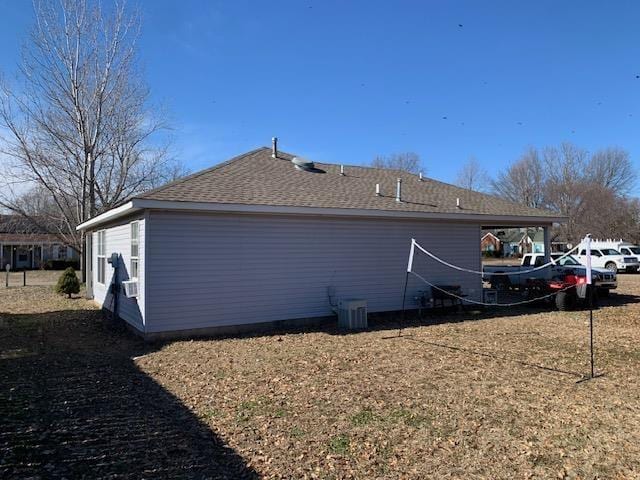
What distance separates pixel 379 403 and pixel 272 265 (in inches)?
204

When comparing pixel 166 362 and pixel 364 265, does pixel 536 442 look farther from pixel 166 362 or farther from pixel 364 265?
pixel 364 265

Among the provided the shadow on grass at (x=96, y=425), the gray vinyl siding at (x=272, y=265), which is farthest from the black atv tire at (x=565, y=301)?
the shadow on grass at (x=96, y=425)

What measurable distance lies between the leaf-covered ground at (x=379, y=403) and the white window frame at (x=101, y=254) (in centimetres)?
430

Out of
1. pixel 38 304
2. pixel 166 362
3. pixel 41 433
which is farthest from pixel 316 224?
pixel 38 304

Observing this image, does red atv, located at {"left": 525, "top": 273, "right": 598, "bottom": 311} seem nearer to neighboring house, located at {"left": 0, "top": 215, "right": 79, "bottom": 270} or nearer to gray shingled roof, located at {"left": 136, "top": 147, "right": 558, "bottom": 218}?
gray shingled roof, located at {"left": 136, "top": 147, "right": 558, "bottom": 218}

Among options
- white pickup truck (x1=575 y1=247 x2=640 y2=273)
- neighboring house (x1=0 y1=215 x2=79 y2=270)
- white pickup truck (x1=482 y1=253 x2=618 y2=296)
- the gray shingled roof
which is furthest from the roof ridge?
neighboring house (x1=0 y1=215 x2=79 y2=270)

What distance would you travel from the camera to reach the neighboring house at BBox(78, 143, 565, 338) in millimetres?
8836

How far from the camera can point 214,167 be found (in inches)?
443

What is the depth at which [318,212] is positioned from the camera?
1009 cm

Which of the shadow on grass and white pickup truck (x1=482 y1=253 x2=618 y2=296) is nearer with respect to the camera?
the shadow on grass

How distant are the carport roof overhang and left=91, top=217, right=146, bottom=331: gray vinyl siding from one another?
0.39 metres

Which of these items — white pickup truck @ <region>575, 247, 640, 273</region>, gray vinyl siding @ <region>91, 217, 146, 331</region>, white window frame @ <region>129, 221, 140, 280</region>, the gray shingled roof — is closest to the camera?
gray vinyl siding @ <region>91, 217, 146, 331</region>

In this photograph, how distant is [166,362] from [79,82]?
2063cm

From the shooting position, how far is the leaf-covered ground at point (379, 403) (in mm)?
3789
